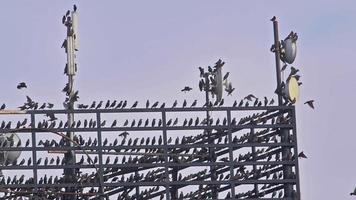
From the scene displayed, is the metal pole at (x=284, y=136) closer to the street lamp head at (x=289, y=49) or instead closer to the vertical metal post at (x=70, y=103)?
the street lamp head at (x=289, y=49)

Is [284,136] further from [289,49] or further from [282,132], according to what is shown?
[289,49]

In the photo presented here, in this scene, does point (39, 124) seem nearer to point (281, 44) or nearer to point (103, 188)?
point (103, 188)

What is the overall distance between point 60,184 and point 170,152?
1467mm

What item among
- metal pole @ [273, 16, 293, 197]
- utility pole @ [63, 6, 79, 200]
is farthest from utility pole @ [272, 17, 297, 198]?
utility pole @ [63, 6, 79, 200]

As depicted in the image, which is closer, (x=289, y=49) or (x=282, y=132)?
(x=282, y=132)

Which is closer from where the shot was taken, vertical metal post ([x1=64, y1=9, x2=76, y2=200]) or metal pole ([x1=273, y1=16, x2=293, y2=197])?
vertical metal post ([x1=64, y1=9, x2=76, y2=200])

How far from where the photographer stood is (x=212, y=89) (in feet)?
50.8

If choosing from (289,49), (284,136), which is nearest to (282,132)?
(284,136)

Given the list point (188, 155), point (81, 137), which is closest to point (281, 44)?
point (188, 155)

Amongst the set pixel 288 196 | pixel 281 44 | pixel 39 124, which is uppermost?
pixel 281 44

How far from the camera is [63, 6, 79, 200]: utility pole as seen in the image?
49.1 ft

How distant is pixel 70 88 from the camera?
15.3m

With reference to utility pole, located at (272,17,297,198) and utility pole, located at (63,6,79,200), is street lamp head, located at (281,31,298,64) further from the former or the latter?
utility pole, located at (63,6,79,200)

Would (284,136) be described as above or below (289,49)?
below
